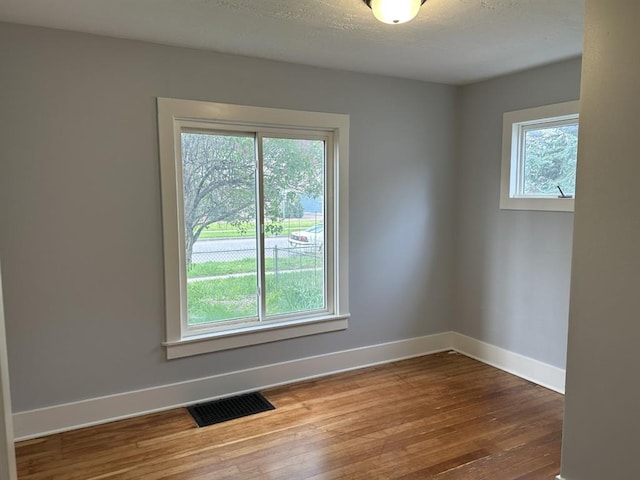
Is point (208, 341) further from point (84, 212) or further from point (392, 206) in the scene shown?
point (392, 206)

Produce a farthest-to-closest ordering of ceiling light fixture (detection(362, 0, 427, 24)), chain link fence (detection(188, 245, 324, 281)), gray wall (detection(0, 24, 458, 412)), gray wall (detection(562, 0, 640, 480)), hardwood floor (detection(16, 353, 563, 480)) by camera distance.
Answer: chain link fence (detection(188, 245, 324, 281))
gray wall (detection(0, 24, 458, 412))
hardwood floor (detection(16, 353, 563, 480))
ceiling light fixture (detection(362, 0, 427, 24))
gray wall (detection(562, 0, 640, 480))

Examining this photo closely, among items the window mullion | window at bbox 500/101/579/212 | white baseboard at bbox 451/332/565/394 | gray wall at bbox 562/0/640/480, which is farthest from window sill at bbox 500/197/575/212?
the window mullion

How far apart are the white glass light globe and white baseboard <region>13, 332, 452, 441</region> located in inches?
97.2

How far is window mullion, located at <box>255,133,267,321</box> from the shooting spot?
10.6 ft

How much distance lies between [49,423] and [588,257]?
3092 mm

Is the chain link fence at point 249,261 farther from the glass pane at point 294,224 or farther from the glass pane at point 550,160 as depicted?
the glass pane at point 550,160

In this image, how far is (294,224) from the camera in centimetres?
346

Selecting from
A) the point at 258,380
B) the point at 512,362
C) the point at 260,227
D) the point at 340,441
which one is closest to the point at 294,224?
the point at 260,227

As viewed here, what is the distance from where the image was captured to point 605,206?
1.86 meters

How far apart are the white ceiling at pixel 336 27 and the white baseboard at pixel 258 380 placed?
2246 mm

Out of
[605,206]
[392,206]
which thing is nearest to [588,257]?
[605,206]

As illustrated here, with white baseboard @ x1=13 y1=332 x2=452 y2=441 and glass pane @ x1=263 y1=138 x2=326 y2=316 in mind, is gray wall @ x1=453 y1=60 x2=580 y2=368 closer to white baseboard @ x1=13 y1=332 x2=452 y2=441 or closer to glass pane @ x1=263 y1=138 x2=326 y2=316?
white baseboard @ x1=13 y1=332 x2=452 y2=441

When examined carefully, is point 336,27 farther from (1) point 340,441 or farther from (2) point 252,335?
(1) point 340,441

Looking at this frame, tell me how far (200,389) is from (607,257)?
2581 mm
